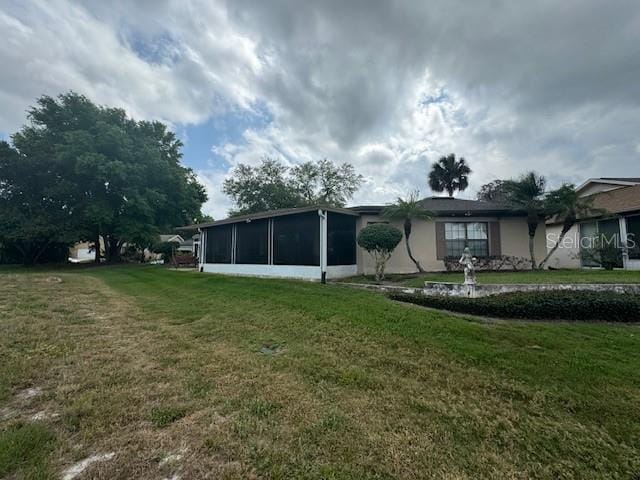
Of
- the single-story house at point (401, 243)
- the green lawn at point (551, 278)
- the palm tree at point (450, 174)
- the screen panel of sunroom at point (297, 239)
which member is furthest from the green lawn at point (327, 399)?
the palm tree at point (450, 174)

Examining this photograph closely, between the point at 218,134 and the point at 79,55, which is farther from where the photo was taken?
the point at 218,134

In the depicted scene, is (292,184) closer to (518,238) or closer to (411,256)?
(411,256)

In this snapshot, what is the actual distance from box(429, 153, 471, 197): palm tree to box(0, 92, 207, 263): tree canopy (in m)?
25.9

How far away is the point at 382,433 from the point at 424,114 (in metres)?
13.9

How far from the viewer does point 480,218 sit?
38.8 ft

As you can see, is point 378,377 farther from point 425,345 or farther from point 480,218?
point 480,218

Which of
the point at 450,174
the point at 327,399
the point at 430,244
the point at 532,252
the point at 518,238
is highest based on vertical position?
the point at 450,174

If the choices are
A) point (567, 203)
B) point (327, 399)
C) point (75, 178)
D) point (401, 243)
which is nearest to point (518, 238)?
point (567, 203)

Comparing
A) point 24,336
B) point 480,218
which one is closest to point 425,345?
point 24,336

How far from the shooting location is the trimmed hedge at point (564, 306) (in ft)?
17.2

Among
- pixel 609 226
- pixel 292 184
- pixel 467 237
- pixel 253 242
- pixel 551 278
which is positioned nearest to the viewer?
pixel 551 278

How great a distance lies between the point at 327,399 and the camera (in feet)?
9.09

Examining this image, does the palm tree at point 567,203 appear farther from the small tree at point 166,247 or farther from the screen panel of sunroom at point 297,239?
the small tree at point 166,247

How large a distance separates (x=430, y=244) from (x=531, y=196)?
4.02m
